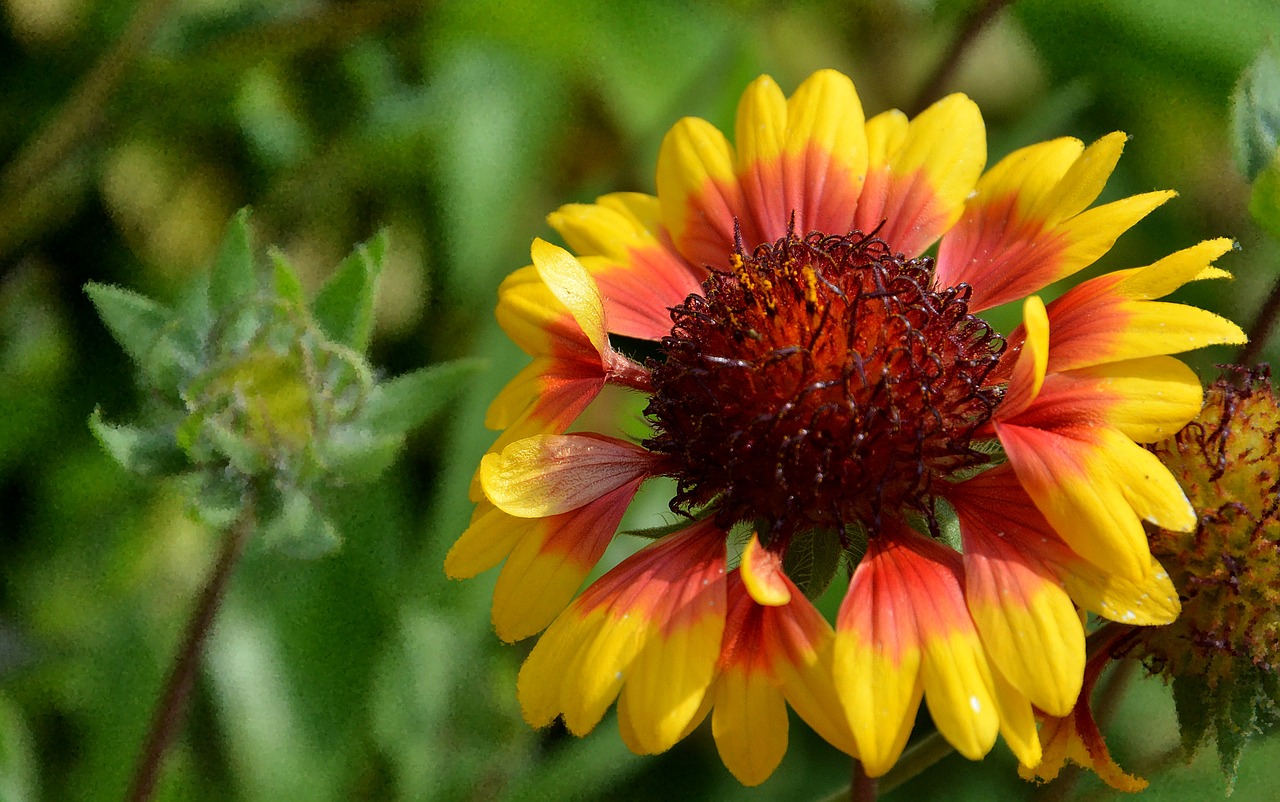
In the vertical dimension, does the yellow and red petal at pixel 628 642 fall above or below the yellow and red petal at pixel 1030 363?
below

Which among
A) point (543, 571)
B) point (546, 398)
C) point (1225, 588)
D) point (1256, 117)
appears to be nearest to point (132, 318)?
point (546, 398)

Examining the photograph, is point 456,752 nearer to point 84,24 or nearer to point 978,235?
point 978,235

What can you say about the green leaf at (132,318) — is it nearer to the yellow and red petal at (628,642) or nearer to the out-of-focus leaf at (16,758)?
the out-of-focus leaf at (16,758)

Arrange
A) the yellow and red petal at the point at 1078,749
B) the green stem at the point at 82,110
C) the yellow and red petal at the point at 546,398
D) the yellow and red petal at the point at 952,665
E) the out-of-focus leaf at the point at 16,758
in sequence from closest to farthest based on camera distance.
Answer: the yellow and red petal at the point at 952,665 < the yellow and red petal at the point at 1078,749 < the yellow and red petal at the point at 546,398 < the out-of-focus leaf at the point at 16,758 < the green stem at the point at 82,110

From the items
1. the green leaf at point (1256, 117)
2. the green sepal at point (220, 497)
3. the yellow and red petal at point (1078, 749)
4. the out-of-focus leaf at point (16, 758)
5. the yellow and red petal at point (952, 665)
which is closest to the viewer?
the yellow and red petal at point (952, 665)

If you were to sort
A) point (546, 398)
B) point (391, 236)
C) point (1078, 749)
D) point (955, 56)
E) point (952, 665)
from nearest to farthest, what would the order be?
point (952, 665) < point (1078, 749) < point (546, 398) < point (955, 56) < point (391, 236)

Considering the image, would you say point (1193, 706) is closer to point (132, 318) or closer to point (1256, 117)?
point (1256, 117)

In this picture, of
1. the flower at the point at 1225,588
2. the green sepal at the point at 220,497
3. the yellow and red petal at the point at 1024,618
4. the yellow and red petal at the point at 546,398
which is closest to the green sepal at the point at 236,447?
the green sepal at the point at 220,497
